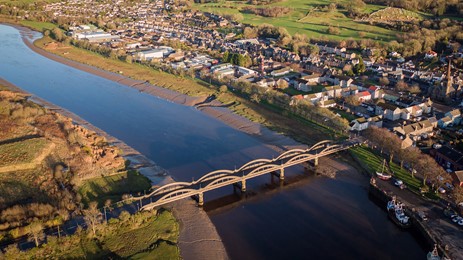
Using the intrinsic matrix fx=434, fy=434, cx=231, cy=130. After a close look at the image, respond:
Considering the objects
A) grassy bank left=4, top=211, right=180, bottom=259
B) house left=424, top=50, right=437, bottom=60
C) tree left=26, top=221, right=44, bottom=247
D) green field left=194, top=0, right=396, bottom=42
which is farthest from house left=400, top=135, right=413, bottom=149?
green field left=194, top=0, right=396, bottom=42

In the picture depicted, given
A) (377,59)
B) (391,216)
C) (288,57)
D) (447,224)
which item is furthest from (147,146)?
(377,59)

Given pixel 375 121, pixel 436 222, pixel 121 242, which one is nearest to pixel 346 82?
pixel 375 121

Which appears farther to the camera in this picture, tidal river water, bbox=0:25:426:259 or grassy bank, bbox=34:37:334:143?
grassy bank, bbox=34:37:334:143

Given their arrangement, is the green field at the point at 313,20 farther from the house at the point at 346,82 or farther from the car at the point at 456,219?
the car at the point at 456,219

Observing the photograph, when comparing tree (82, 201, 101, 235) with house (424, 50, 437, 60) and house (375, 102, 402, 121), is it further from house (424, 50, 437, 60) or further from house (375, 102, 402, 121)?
house (424, 50, 437, 60)

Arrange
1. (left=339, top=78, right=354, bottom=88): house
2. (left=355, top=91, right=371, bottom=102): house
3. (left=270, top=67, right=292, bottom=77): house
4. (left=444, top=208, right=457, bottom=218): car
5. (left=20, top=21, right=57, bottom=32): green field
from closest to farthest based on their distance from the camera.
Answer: (left=444, top=208, right=457, bottom=218): car, (left=355, top=91, right=371, bottom=102): house, (left=339, top=78, right=354, bottom=88): house, (left=270, top=67, right=292, bottom=77): house, (left=20, top=21, right=57, bottom=32): green field

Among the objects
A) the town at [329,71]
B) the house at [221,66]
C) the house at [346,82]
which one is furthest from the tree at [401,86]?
the house at [221,66]

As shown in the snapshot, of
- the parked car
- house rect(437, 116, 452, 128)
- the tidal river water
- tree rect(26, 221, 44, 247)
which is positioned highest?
tree rect(26, 221, 44, 247)
